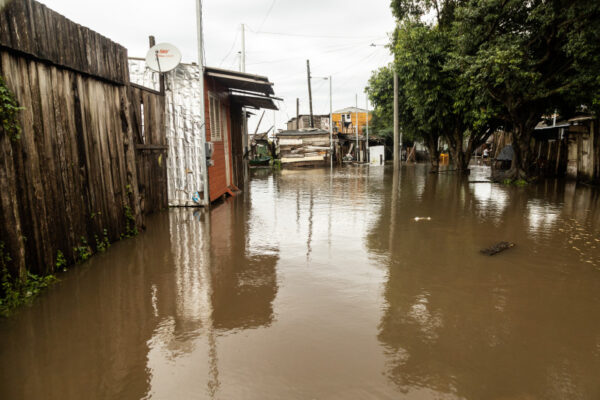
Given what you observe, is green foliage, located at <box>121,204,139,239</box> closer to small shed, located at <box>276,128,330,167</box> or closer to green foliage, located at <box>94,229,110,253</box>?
green foliage, located at <box>94,229,110,253</box>

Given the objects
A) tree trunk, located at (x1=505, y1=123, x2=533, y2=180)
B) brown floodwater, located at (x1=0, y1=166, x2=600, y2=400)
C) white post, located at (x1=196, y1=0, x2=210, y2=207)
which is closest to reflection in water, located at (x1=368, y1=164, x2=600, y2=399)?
brown floodwater, located at (x1=0, y1=166, x2=600, y2=400)

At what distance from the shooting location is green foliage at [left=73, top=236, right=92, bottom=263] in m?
4.89

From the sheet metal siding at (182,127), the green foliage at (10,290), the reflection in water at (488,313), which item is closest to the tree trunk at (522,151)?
the reflection in water at (488,313)

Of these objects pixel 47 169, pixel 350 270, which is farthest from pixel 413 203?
pixel 47 169

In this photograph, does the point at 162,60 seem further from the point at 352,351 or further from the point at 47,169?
the point at 352,351

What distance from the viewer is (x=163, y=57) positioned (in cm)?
854

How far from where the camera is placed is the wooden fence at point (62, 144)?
3887mm

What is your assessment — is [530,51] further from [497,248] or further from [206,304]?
[206,304]

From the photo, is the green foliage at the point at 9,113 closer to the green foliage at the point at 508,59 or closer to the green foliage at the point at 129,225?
the green foliage at the point at 129,225

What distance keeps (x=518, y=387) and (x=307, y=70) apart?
40426 millimetres

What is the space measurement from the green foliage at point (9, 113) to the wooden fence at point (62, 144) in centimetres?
11

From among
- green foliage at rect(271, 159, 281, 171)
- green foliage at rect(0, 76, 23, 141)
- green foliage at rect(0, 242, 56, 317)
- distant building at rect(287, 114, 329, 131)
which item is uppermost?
distant building at rect(287, 114, 329, 131)

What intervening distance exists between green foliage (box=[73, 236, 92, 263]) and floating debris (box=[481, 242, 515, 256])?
5427 millimetres

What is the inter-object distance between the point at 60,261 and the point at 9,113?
1749mm
